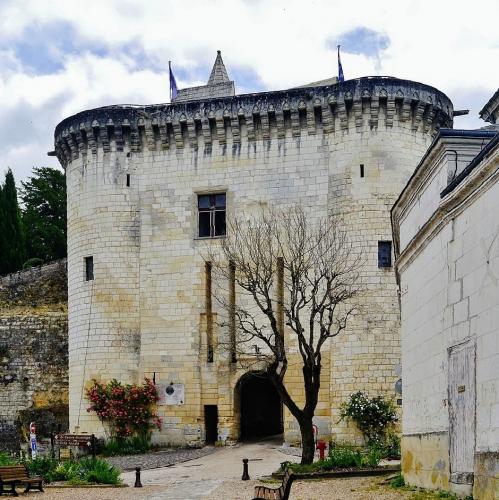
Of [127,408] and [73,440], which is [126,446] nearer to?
[127,408]

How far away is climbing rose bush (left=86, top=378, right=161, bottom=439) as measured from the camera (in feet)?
88.0

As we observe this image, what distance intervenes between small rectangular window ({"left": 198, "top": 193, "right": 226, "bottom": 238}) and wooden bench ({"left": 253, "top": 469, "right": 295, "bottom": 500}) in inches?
623

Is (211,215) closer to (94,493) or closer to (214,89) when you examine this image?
(214,89)

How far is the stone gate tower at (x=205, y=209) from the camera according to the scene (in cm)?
2564

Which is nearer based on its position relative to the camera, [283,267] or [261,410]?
[283,267]

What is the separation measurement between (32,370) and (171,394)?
813 cm

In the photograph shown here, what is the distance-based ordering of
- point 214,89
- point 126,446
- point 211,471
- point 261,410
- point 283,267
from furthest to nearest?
point 261,410 → point 214,89 → point 126,446 → point 283,267 → point 211,471

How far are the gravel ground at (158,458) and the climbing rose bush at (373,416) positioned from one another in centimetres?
454

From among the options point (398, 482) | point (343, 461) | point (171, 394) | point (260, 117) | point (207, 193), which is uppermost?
point (260, 117)

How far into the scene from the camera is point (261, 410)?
32.8 meters

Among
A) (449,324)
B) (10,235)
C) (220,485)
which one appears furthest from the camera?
(10,235)

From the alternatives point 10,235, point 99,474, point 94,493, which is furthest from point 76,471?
point 10,235

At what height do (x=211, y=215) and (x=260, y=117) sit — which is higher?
(x=260, y=117)

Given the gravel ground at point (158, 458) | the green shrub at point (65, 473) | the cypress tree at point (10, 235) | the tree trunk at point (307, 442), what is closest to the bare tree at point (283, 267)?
the gravel ground at point (158, 458)
